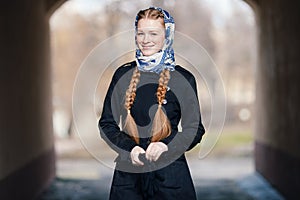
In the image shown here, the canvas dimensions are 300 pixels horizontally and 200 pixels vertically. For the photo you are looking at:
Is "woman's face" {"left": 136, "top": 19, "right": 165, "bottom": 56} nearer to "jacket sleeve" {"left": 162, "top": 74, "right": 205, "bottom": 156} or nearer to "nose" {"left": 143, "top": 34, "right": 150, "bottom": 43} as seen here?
"nose" {"left": 143, "top": 34, "right": 150, "bottom": 43}

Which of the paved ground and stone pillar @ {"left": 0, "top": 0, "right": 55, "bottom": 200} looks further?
the paved ground

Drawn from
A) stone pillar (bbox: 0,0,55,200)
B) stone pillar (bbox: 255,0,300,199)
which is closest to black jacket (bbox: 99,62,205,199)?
stone pillar (bbox: 0,0,55,200)

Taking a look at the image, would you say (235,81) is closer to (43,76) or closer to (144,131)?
(43,76)

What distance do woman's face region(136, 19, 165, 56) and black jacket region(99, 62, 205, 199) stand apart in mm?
100

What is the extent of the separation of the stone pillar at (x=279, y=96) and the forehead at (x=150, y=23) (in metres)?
4.10

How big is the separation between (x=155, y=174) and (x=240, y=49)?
17.4 metres

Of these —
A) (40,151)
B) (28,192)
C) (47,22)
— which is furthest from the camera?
(47,22)

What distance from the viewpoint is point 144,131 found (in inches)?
98.6

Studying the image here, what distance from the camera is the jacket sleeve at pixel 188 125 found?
2.48 metres

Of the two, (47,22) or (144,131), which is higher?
(47,22)

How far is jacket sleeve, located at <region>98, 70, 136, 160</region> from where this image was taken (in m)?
2.47

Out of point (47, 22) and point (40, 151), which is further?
point (47, 22)

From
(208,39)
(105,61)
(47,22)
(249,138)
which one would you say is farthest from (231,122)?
(105,61)

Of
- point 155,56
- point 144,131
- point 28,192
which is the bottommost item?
point 28,192
